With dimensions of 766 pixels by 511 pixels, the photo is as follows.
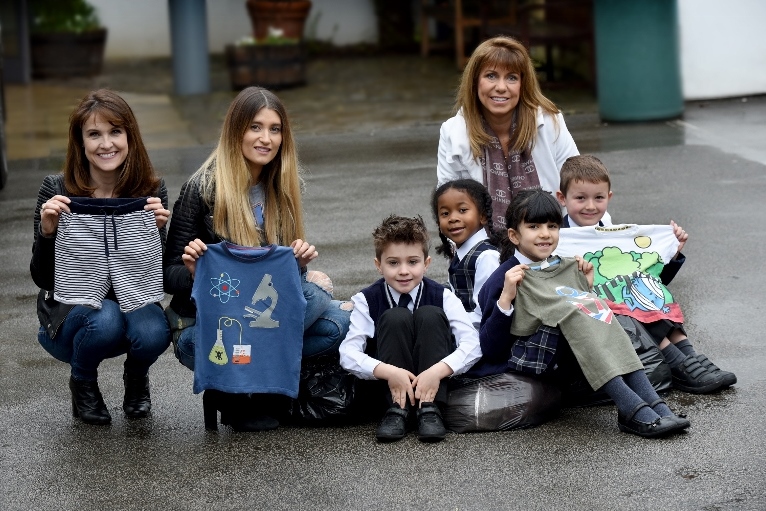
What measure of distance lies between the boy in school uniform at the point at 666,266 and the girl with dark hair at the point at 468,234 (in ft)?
1.20

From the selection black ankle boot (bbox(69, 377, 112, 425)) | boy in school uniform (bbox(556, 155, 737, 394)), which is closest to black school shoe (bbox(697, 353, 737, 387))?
boy in school uniform (bbox(556, 155, 737, 394))

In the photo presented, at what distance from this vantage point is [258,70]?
15.2 meters

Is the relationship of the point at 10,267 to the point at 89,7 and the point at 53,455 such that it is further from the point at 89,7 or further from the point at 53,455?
the point at 89,7

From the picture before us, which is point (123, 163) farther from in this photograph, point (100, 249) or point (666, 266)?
point (666, 266)

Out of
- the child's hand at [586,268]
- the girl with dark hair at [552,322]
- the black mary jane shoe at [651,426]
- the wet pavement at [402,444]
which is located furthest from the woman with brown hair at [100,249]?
the black mary jane shoe at [651,426]

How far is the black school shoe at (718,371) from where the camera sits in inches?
191

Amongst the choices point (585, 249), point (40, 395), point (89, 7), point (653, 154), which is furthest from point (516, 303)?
point (89, 7)

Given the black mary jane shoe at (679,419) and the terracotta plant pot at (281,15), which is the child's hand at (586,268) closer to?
the black mary jane shoe at (679,419)

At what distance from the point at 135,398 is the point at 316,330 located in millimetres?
810

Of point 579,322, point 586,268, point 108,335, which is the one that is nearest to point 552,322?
point 579,322

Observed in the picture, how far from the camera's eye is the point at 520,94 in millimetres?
5516

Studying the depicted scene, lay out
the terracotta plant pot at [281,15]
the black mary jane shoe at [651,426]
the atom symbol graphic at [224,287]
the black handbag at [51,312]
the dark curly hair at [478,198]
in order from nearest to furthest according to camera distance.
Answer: the black mary jane shoe at [651,426], the atom symbol graphic at [224,287], the black handbag at [51,312], the dark curly hair at [478,198], the terracotta plant pot at [281,15]

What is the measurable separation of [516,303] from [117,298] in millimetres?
1540

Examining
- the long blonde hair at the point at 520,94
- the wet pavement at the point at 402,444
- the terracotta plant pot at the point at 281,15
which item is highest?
the terracotta plant pot at the point at 281,15
